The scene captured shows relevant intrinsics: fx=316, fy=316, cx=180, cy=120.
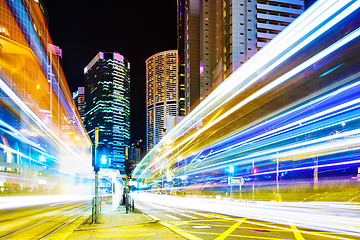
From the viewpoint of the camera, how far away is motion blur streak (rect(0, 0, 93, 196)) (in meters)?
41.2

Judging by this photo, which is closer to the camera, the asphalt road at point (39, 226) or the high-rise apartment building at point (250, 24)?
the asphalt road at point (39, 226)

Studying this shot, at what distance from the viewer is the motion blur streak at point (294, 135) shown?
17.0 meters

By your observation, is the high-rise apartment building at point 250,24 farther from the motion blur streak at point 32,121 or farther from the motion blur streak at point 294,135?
the motion blur streak at point 32,121

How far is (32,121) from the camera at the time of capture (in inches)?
2704

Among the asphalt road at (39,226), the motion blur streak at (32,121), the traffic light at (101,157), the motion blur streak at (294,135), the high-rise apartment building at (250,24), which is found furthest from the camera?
the high-rise apartment building at (250,24)

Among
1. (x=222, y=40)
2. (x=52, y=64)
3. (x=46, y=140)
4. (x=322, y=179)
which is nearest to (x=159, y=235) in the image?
(x=322, y=179)

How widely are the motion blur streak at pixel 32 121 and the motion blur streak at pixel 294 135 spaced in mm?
11821

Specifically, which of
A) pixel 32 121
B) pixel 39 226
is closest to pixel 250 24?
pixel 32 121

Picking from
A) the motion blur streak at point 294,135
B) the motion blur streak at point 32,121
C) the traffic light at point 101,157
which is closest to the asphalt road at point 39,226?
the traffic light at point 101,157

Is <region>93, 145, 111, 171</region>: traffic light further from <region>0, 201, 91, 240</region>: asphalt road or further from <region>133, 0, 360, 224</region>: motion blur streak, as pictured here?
<region>133, 0, 360, 224</region>: motion blur streak

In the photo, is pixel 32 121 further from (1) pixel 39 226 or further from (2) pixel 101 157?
(2) pixel 101 157

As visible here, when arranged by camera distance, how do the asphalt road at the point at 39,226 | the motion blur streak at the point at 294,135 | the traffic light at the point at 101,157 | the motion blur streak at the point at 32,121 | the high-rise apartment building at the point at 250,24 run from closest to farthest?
the asphalt road at the point at 39,226 < the traffic light at the point at 101,157 < the motion blur streak at the point at 294,135 < the motion blur streak at the point at 32,121 < the high-rise apartment building at the point at 250,24

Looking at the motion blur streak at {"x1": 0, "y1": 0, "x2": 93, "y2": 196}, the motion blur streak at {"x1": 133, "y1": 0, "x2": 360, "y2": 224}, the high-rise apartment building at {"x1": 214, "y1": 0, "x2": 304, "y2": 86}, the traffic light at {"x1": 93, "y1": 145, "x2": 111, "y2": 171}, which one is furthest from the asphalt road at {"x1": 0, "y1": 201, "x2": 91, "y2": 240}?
the high-rise apartment building at {"x1": 214, "y1": 0, "x2": 304, "y2": 86}

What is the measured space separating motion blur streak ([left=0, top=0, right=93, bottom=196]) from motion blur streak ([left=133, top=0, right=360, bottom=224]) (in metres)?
11.8
